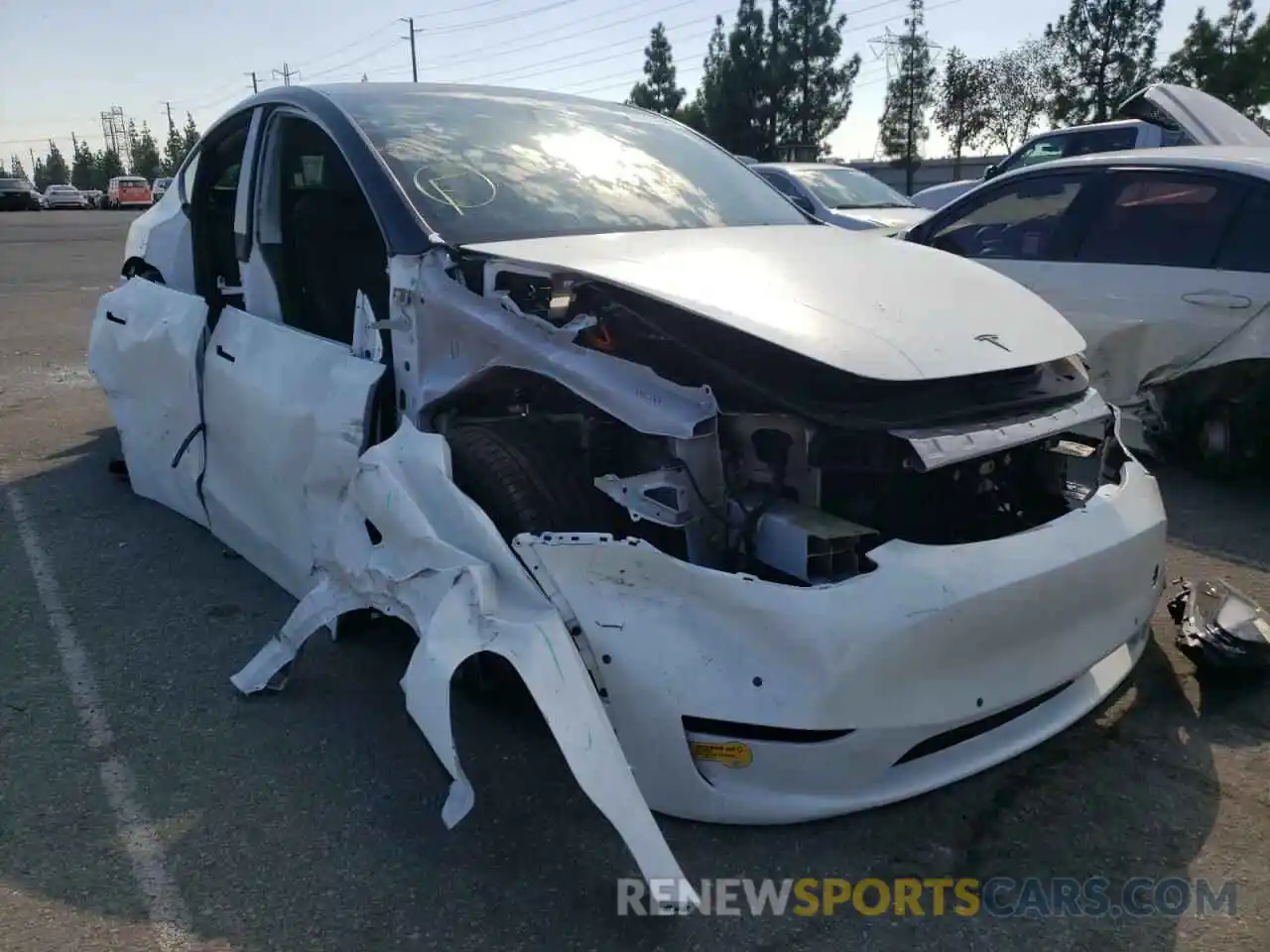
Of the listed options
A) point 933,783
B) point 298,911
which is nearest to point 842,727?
point 933,783

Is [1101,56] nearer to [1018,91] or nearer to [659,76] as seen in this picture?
[1018,91]

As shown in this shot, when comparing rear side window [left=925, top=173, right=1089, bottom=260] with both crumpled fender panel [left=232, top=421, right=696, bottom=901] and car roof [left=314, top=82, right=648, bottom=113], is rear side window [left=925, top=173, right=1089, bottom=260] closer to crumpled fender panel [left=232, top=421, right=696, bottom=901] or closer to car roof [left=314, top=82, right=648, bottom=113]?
car roof [left=314, top=82, right=648, bottom=113]

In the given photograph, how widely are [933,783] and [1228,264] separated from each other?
3.61m

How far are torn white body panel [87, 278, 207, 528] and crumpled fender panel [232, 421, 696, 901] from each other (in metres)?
1.44

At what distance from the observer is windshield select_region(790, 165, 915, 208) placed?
11.2 m

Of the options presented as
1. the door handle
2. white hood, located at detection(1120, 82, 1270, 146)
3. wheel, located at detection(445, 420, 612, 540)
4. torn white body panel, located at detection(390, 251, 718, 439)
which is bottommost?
wheel, located at detection(445, 420, 612, 540)

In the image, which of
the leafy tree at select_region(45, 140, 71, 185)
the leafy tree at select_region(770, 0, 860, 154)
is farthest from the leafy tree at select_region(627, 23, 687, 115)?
the leafy tree at select_region(45, 140, 71, 185)

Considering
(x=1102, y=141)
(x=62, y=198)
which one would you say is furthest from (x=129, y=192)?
(x=1102, y=141)

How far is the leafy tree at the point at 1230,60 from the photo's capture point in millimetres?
28484

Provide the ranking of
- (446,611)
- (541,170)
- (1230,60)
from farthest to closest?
1. (1230,60)
2. (541,170)
3. (446,611)

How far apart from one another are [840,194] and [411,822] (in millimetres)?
10009

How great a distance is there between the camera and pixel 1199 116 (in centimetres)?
614

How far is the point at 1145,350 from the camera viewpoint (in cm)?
504

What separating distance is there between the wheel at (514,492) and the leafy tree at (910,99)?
39.2m
